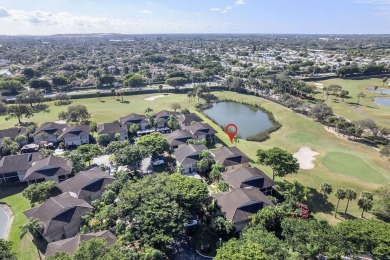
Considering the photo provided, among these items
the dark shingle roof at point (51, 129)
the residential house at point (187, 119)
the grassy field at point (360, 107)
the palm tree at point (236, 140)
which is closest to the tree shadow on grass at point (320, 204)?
the palm tree at point (236, 140)

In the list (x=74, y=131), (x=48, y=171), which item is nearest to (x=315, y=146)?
(x=48, y=171)

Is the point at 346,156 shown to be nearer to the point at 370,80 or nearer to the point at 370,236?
the point at 370,236

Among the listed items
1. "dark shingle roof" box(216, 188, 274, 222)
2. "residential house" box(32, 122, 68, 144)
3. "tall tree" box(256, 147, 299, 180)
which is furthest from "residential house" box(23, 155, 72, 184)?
"tall tree" box(256, 147, 299, 180)

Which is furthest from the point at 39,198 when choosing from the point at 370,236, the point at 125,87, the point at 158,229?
the point at 125,87

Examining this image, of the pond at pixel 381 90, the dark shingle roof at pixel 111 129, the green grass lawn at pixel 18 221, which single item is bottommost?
the green grass lawn at pixel 18 221

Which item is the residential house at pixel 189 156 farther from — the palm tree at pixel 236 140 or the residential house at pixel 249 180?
the palm tree at pixel 236 140

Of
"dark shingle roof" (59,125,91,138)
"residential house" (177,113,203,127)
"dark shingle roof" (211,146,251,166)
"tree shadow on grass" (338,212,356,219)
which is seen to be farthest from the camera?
"residential house" (177,113,203,127)

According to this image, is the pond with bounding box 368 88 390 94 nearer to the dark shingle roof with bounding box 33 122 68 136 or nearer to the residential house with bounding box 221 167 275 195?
the residential house with bounding box 221 167 275 195
